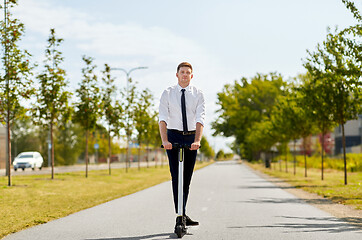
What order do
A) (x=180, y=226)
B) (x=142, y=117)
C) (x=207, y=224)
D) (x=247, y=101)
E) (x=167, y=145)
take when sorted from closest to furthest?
(x=167, y=145) → (x=180, y=226) → (x=207, y=224) → (x=142, y=117) → (x=247, y=101)

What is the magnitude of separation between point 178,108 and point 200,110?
11.9 inches

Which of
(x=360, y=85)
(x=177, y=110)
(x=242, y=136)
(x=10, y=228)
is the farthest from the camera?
(x=242, y=136)

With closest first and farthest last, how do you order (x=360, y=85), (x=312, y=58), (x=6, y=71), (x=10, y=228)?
(x=10, y=228)
(x=360, y=85)
(x=6, y=71)
(x=312, y=58)

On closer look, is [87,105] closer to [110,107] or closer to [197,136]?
[110,107]

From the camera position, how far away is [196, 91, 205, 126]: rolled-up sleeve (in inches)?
270

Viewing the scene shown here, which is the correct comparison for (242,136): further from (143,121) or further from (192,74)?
(192,74)

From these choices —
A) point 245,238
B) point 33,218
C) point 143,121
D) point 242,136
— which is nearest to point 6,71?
point 33,218

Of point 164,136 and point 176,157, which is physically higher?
point 164,136

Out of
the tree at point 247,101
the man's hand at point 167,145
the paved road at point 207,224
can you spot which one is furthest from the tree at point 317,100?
the tree at point 247,101

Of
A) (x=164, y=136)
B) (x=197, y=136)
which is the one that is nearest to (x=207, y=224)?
(x=197, y=136)

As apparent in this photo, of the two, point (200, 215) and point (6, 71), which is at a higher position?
point (6, 71)

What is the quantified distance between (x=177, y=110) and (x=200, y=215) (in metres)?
4.05

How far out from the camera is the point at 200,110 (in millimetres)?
6934

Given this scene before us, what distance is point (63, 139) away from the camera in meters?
88.0
